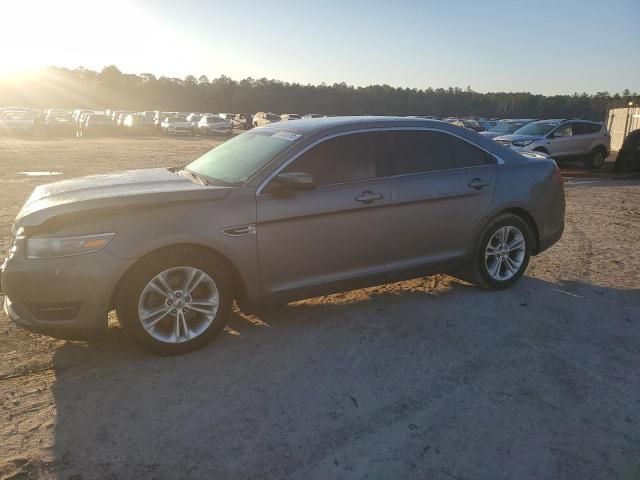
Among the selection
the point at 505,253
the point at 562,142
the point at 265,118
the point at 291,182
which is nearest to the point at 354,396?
the point at 291,182

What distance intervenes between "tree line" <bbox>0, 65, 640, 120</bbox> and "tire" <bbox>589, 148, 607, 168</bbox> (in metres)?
84.0

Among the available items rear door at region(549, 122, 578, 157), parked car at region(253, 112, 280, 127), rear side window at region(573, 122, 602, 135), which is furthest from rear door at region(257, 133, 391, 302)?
parked car at region(253, 112, 280, 127)

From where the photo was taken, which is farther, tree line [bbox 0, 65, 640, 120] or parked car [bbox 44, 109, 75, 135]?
tree line [bbox 0, 65, 640, 120]

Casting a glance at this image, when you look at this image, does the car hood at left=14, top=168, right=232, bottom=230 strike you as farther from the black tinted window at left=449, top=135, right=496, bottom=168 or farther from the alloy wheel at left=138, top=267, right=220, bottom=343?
the black tinted window at left=449, top=135, right=496, bottom=168

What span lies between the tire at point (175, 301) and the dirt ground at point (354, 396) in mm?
172

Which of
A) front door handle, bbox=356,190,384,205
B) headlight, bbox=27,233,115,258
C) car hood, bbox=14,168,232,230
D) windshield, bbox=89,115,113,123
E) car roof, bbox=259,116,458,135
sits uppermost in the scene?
windshield, bbox=89,115,113,123

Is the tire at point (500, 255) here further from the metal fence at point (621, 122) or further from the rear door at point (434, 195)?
the metal fence at point (621, 122)

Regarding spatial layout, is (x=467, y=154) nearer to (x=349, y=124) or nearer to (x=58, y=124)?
(x=349, y=124)

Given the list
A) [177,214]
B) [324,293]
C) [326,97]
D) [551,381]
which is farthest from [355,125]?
[326,97]

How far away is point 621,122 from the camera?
26312 millimetres

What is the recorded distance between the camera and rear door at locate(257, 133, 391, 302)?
159 inches

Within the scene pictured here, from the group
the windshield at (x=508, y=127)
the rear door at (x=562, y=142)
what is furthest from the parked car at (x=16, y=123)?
the rear door at (x=562, y=142)

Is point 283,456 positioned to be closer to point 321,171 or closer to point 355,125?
point 321,171

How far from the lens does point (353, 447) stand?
2854 mm
